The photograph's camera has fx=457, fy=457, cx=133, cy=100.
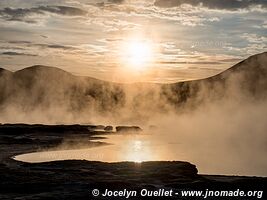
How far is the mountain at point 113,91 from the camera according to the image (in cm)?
Result: 11769

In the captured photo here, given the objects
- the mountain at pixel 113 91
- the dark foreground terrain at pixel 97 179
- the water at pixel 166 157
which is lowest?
the mountain at pixel 113 91

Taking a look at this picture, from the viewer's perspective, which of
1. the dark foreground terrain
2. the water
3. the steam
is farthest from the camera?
the steam

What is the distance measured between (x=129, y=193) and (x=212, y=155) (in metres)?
18.6

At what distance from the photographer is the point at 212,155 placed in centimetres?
3183

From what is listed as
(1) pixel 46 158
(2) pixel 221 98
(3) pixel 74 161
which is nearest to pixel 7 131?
(1) pixel 46 158

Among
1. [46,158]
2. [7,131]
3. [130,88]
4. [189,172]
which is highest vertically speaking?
[189,172]

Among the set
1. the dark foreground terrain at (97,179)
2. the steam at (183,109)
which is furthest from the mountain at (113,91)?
the dark foreground terrain at (97,179)

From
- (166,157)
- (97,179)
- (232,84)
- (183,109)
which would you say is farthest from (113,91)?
(97,179)

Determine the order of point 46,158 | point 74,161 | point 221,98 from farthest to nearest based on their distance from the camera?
point 221,98
point 46,158
point 74,161

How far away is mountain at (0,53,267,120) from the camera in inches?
4633

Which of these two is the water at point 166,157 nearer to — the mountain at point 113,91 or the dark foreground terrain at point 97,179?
the dark foreground terrain at point 97,179

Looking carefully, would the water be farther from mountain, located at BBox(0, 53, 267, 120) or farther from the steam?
mountain, located at BBox(0, 53, 267, 120)

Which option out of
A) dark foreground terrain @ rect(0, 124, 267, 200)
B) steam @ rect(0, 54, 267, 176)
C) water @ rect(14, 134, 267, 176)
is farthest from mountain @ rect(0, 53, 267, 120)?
dark foreground terrain @ rect(0, 124, 267, 200)

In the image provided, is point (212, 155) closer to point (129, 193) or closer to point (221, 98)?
point (129, 193)
